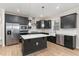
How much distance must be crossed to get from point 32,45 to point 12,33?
2.40 metres

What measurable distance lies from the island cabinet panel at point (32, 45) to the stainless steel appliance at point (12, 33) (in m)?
2.27

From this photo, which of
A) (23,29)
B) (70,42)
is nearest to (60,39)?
(70,42)

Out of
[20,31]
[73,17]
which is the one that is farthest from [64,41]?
[20,31]

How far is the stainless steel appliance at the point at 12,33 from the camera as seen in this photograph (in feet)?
16.3

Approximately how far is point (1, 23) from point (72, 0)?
4550 mm

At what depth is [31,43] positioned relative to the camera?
349 centimetres

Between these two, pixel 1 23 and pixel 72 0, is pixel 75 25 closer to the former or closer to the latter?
pixel 72 0

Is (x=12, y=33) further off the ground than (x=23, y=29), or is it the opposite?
(x=23, y=29)

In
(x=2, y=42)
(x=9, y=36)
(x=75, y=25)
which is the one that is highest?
(x=75, y=25)

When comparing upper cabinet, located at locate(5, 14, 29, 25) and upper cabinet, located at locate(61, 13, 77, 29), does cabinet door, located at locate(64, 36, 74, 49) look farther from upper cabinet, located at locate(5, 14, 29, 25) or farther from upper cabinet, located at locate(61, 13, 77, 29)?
upper cabinet, located at locate(5, 14, 29, 25)

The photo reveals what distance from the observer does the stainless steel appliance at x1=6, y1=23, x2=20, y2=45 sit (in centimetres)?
497

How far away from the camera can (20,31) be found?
5.80 m

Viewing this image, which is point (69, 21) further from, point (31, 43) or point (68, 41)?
point (31, 43)

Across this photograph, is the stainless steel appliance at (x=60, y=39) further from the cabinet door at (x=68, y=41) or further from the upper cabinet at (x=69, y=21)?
the upper cabinet at (x=69, y=21)
